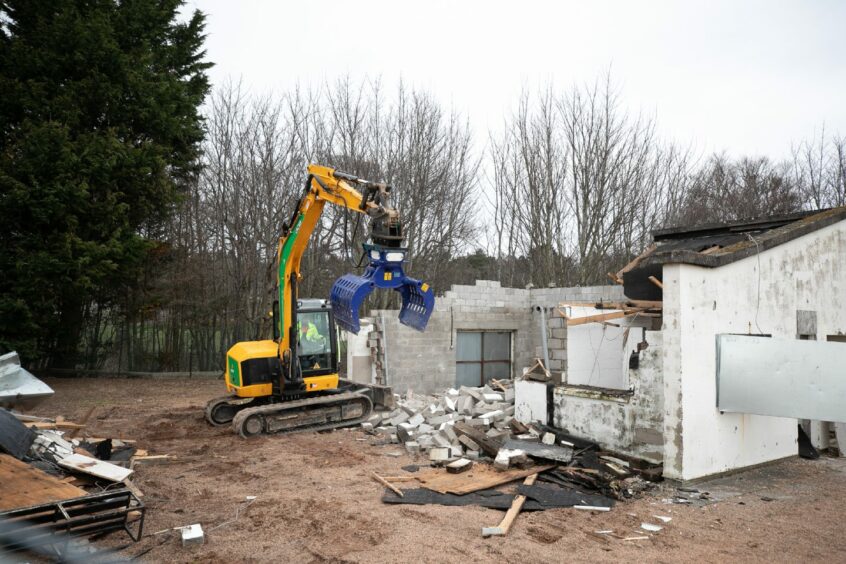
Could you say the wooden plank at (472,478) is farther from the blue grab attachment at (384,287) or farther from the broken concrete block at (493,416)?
the blue grab attachment at (384,287)

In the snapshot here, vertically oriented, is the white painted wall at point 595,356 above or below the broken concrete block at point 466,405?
above

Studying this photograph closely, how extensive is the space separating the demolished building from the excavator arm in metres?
2.82

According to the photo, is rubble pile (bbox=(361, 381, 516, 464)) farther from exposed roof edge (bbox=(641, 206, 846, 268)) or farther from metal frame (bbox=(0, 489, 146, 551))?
metal frame (bbox=(0, 489, 146, 551))

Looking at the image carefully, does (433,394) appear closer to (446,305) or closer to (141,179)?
(446,305)

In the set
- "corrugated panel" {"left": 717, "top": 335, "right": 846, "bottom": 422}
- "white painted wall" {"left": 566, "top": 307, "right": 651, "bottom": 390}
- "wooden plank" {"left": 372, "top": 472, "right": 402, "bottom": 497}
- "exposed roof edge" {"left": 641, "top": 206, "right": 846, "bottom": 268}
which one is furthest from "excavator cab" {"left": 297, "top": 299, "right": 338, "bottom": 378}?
"corrugated panel" {"left": 717, "top": 335, "right": 846, "bottom": 422}

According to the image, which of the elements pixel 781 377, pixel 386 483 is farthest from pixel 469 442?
pixel 781 377

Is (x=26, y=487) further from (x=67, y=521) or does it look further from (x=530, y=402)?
(x=530, y=402)

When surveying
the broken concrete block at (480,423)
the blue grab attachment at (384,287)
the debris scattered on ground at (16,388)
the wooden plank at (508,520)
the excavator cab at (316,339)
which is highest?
the blue grab attachment at (384,287)

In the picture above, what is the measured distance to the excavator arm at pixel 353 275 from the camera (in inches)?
340

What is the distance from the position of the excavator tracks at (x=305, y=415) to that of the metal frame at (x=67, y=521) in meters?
4.43

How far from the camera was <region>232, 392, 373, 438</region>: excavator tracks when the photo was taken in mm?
10359

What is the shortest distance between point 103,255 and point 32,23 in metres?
7.76

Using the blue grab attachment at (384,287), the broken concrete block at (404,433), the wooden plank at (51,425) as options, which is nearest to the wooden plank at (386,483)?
the broken concrete block at (404,433)

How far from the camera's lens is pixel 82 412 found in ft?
41.9
